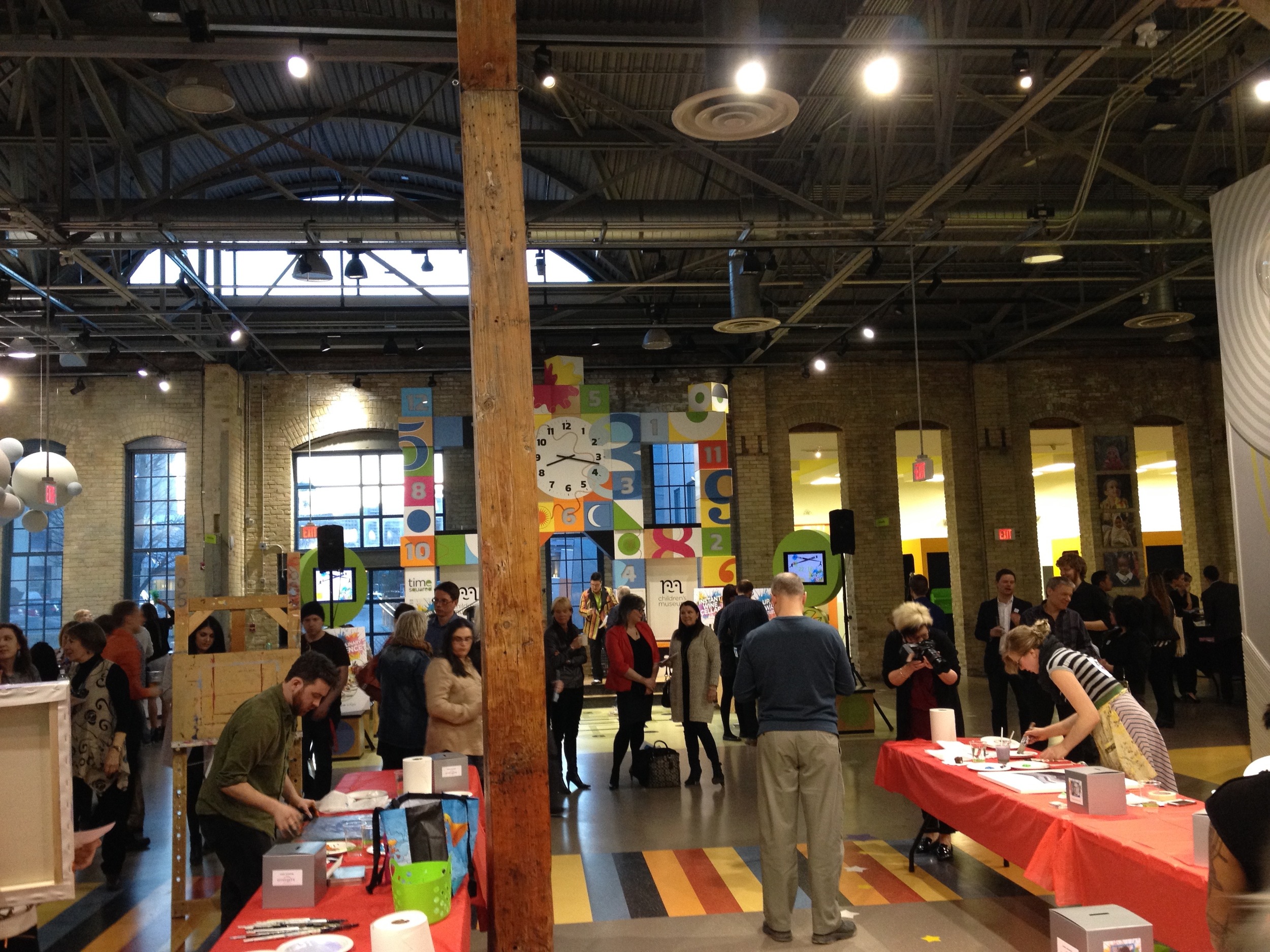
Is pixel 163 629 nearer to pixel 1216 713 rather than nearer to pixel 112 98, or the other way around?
pixel 112 98

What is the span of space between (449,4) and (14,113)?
4.54m

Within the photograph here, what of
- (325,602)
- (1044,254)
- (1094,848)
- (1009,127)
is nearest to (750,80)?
(1009,127)

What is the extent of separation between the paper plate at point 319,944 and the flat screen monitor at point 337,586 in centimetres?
1194

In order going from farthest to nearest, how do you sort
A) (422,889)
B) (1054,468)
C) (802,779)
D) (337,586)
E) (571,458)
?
(1054,468) < (337,586) < (571,458) < (802,779) < (422,889)

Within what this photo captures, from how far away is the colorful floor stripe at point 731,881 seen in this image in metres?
5.40

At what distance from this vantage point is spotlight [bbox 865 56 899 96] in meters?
6.66

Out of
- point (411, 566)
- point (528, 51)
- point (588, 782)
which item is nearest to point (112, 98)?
point (528, 51)

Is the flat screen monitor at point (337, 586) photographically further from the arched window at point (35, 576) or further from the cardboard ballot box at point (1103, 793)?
the cardboard ballot box at point (1103, 793)

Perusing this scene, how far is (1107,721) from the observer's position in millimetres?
4699

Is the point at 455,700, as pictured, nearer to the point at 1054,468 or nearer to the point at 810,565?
the point at 810,565

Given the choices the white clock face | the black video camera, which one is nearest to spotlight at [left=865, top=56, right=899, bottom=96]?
the black video camera

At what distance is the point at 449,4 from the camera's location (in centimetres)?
858

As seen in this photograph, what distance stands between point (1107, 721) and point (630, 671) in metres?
4.50

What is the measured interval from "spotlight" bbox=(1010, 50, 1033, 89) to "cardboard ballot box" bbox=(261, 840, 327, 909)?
21.3ft
